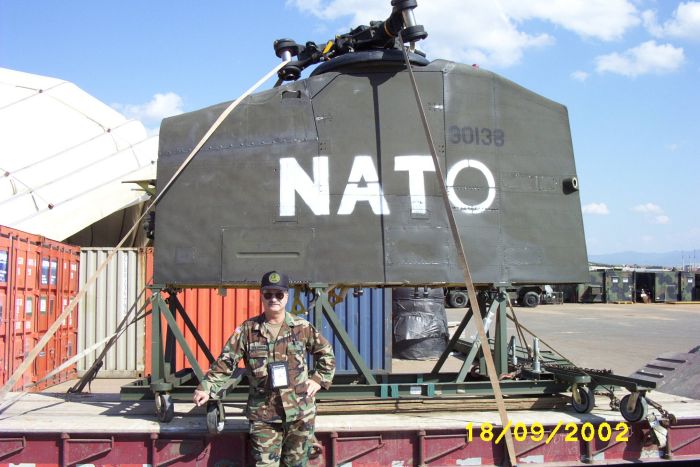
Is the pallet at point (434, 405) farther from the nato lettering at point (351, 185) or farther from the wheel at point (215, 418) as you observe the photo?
the nato lettering at point (351, 185)

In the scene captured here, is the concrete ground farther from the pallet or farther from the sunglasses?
the sunglasses

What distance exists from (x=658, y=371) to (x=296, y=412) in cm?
540

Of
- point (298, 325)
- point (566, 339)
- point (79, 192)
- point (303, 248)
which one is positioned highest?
point (79, 192)

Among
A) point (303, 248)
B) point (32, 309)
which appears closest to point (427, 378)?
point (303, 248)

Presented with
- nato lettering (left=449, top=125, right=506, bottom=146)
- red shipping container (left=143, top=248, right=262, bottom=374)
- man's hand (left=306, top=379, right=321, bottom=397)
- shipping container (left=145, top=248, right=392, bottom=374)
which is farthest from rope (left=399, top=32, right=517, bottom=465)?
red shipping container (left=143, top=248, right=262, bottom=374)

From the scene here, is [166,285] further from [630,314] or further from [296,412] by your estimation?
[630,314]

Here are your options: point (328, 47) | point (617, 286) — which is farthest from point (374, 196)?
point (617, 286)

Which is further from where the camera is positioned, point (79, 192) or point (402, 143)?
point (79, 192)

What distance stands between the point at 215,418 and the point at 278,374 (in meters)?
0.78

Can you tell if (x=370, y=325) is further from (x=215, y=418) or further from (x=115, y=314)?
(x=215, y=418)

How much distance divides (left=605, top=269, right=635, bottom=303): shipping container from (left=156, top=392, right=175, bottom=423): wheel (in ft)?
123

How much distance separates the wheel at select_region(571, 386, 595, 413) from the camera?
558cm

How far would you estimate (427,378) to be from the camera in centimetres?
688

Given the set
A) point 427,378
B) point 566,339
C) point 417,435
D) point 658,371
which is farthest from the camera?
point 566,339
